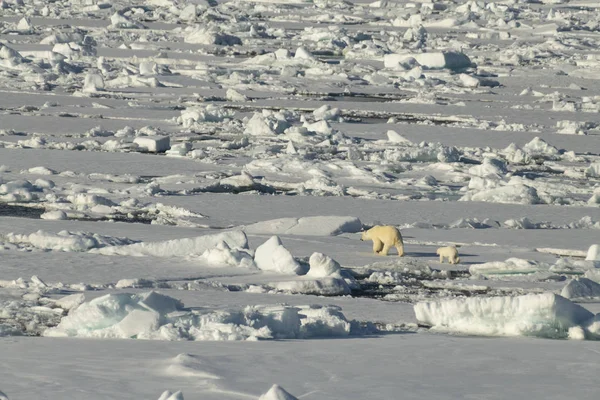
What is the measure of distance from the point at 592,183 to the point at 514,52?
12.7 metres

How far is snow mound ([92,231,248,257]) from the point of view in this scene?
6641mm

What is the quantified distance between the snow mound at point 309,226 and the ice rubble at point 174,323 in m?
2.84

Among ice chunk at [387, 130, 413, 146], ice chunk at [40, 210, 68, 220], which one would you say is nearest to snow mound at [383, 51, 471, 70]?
ice chunk at [387, 130, 413, 146]

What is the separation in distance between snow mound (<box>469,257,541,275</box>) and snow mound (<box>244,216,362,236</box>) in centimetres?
135

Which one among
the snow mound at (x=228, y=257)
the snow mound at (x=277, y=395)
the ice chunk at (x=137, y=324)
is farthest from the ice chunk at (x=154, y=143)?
the snow mound at (x=277, y=395)

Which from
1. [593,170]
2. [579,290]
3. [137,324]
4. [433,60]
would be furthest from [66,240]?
[433,60]

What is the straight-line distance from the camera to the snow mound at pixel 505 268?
259 inches

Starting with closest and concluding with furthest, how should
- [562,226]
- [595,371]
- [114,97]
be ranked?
[595,371] < [562,226] < [114,97]

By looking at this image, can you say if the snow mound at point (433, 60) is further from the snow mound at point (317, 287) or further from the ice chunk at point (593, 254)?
the snow mound at point (317, 287)

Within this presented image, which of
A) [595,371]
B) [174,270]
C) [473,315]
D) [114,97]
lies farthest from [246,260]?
[114,97]

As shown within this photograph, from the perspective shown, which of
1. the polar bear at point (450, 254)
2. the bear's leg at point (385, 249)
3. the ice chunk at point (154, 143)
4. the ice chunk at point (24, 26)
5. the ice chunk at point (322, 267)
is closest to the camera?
the ice chunk at point (322, 267)

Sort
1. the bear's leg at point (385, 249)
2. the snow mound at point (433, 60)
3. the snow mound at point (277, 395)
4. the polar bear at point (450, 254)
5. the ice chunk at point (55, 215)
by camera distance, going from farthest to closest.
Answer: the snow mound at point (433, 60) → the ice chunk at point (55, 215) → the bear's leg at point (385, 249) → the polar bear at point (450, 254) → the snow mound at point (277, 395)

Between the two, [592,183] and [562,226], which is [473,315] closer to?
[562,226]

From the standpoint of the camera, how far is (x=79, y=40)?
22188 millimetres
